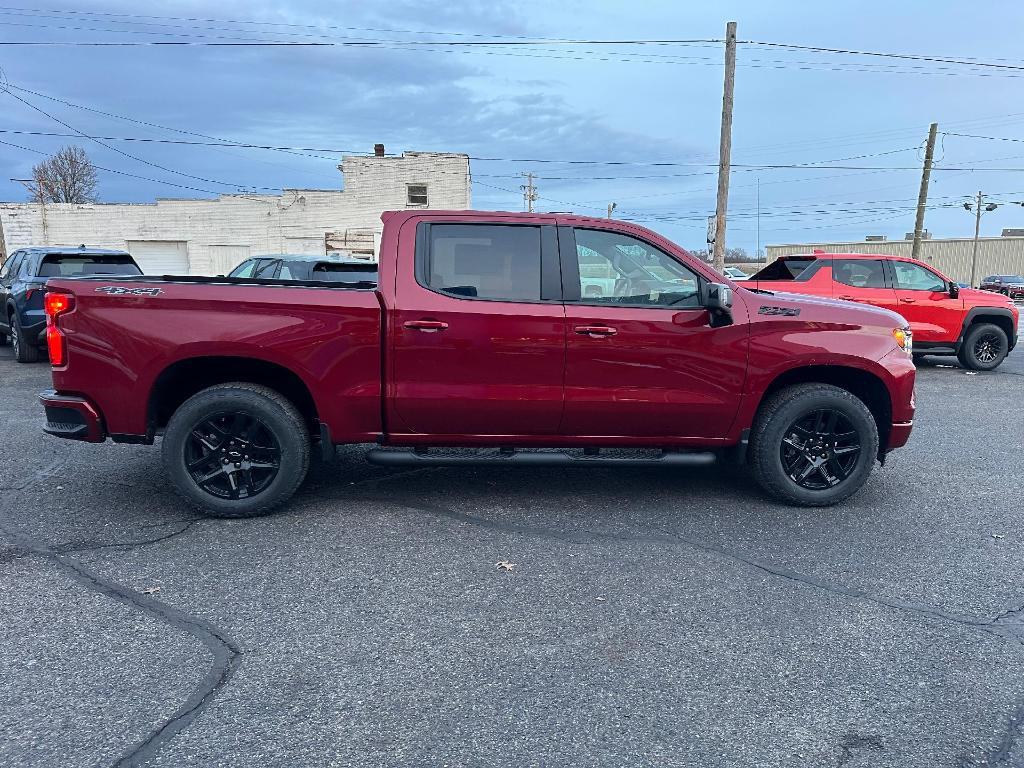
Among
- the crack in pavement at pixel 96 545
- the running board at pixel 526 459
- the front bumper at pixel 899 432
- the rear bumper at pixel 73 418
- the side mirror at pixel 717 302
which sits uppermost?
the side mirror at pixel 717 302

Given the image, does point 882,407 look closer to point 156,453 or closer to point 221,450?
point 221,450

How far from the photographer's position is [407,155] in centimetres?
3133

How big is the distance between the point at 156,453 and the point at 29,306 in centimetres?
575

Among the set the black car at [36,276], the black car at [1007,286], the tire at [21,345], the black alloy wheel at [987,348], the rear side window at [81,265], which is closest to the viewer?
the black car at [36,276]

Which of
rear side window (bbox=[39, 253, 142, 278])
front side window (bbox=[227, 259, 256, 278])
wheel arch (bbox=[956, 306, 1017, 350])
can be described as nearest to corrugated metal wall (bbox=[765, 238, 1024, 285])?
wheel arch (bbox=[956, 306, 1017, 350])

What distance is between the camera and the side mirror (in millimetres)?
4484

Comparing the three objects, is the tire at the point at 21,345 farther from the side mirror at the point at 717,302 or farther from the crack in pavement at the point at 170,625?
the side mirror at the point at 717,302

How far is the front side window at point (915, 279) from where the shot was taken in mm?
11734

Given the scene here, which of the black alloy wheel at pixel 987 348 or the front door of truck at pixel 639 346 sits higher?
the front door of truck at pixel 639 346

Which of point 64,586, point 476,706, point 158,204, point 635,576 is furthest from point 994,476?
point 158,204

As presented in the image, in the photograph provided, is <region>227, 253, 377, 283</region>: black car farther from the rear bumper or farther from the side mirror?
the side mirror

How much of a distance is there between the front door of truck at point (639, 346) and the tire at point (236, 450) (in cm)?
171

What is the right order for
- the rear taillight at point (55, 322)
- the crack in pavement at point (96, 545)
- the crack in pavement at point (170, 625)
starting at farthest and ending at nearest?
the rear taillight at point (55, 322) → the crack in pavement at point (96, 545) → the crack in pavement at point (170, 625)

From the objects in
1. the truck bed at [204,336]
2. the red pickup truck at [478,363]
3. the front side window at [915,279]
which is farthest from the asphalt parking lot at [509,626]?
the front side window at [915,279]
